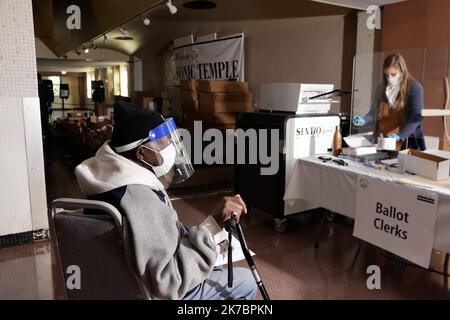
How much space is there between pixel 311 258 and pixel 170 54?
6453mm

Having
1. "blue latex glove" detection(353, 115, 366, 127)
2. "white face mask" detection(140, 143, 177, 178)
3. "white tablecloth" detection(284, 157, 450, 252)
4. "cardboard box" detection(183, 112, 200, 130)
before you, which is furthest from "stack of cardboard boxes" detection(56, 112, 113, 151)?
"white face mask" detection(140, 143, 177, 178)

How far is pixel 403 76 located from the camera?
264 cm

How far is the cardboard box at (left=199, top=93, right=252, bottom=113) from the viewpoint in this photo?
4.61 meters

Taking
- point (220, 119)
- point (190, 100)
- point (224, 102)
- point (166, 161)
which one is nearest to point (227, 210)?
point (166, 161)

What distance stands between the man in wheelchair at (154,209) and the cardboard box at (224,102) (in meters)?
3.27

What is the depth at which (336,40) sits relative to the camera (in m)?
4.15

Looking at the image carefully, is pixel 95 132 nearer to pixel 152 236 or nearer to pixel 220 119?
pixel 220 119

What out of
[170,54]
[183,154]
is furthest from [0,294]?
[170,54]

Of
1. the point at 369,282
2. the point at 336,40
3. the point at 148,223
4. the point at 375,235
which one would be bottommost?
the point at 369,282

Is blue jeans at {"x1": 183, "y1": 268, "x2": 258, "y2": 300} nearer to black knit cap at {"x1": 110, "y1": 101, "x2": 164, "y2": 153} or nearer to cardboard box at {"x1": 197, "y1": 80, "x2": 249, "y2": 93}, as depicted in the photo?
black knit cap at {"x1": 110, "y1": 101, "x2": 164, "y2": 153}

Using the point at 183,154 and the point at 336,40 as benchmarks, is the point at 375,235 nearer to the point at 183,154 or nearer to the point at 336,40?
the point at 183,154

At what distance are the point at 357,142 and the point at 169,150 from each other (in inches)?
73.5

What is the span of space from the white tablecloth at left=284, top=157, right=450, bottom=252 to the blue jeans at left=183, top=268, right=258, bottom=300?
1.06m

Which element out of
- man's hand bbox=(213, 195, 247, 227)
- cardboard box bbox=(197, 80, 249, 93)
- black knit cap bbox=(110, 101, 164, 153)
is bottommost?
man's hand bbox=(213, 195, 247, 227)
